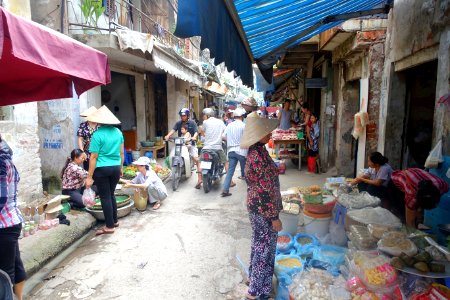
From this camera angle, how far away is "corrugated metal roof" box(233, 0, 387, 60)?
3.09 metres

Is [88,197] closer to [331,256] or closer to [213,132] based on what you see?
[213,132]

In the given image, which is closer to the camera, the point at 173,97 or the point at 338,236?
the point at 338,236

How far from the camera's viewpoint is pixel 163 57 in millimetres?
8172

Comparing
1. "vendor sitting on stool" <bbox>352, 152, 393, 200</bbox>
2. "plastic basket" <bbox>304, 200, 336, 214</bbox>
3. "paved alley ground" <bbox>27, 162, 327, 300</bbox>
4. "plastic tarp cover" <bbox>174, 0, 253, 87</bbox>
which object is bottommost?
"paved alley ground" <bbox>27, 162, 327, 300</bbox>

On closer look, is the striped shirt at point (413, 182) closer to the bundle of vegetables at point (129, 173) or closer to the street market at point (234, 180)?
the street market at point (234, 180)

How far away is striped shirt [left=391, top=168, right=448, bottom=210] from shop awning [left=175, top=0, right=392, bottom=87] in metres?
2.20

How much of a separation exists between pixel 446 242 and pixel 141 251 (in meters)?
3.53

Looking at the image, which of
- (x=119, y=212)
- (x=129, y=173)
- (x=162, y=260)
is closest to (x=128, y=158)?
(x=129, y=173)

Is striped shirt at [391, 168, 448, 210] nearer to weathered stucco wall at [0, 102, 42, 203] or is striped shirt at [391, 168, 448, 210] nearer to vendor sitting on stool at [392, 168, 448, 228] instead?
vendor sitting on stool at [392, 168, 448, 228]

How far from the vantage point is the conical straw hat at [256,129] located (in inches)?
124

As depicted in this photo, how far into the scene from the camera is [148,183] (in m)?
6.05

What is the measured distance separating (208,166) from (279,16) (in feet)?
13.3

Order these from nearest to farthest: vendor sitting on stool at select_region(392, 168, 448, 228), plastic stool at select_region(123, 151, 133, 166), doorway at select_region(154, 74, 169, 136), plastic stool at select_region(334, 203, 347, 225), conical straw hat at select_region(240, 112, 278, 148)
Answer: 1. conical straw hat at select_region(240, 112, 278, 148)
2. vendor sitting on stool at select_region(392, 168, 448, 228)
3. plastic stool at select_region(334, 203, 347, 225)
4. plastic stool at select_region(123, 151, 133, 166)
5. doorway at select_region(154, 74, 169, 136)

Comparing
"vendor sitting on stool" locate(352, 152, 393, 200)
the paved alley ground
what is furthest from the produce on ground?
"vendor sitting on stool" locate(352, 152, 393, 200)
